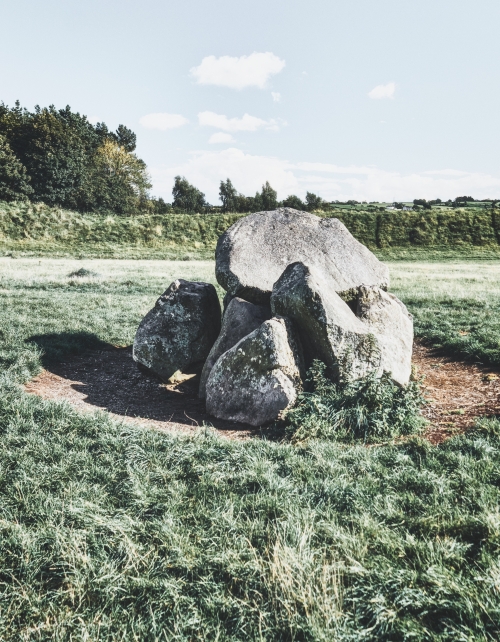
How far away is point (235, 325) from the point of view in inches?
347

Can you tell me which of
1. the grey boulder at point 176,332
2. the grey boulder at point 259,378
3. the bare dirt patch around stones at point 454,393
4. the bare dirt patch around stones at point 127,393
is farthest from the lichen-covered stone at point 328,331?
the grey boulder at point 176,332

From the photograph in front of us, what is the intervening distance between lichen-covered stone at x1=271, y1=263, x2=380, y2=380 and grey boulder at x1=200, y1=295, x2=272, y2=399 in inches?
41.5

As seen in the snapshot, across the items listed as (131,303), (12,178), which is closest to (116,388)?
(131,303)

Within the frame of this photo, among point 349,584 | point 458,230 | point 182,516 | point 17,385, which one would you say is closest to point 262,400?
point 182,516

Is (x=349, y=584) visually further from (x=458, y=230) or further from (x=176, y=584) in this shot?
(x=458, y=230)

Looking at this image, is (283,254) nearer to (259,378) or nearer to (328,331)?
(328,331)

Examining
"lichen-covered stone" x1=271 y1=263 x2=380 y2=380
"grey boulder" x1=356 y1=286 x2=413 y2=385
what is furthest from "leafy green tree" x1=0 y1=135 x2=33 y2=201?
"lichen-covered stone" x1=271 y1=263 x2=380 y2=380

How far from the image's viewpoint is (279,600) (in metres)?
3.30

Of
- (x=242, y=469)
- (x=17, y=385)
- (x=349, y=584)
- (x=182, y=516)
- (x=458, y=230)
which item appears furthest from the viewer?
(x=458, y=230)

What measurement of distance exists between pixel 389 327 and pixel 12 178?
58.9 m

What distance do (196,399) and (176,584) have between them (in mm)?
5142

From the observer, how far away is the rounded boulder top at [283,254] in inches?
366

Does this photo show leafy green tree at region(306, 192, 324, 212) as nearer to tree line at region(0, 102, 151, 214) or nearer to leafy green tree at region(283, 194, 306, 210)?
leafy green tree at region(283, 194, 306, 210)

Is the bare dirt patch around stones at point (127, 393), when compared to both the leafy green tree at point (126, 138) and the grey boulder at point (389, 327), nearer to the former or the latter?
the grey boulder at point (389, 327)
